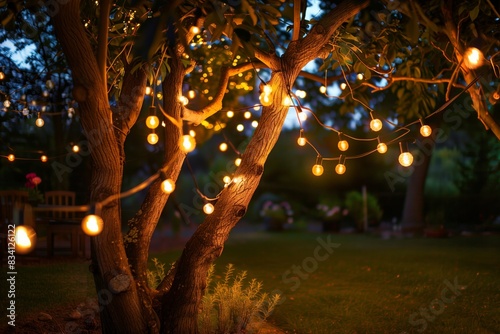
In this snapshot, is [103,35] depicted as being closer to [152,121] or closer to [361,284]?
[152,121]

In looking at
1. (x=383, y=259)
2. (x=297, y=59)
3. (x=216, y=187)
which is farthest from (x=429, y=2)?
(x=216, y=187)

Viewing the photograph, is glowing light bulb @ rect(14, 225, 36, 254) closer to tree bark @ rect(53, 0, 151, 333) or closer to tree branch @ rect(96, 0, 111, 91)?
tree bark @ rect(53, 0, 151, 333)

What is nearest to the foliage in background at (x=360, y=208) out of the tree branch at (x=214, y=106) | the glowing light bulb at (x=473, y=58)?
the tree branch at (x=214, y=106)

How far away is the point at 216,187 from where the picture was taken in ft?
54.0

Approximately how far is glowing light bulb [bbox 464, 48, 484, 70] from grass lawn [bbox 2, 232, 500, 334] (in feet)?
8.74

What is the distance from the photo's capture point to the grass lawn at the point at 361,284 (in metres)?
5.24

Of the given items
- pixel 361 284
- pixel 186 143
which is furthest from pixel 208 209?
pixel 361 284

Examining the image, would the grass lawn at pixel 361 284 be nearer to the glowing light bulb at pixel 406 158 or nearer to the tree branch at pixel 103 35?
the glowing light bulb at pixel 406 158

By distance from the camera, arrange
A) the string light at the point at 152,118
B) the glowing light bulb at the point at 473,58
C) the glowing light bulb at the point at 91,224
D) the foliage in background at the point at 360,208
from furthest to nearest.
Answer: the foliage in background at the point at 360,208, the glowing light bulb at the point at 473,58, the string light at the point at 152,118, the glowing light bulb at the point at 91,224

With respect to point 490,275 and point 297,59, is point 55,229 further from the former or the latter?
point 490,275

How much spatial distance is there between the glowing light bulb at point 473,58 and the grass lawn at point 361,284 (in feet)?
8.74

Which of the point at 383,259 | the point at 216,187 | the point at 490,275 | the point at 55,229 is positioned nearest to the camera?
the point at 490,275

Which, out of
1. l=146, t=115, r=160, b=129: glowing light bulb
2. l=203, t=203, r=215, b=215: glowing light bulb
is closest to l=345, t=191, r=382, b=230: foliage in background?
l=203, t=203, r=215, b=215: glowing light bulb

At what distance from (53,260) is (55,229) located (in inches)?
22.9
